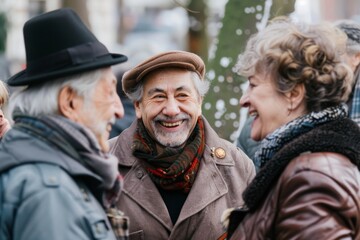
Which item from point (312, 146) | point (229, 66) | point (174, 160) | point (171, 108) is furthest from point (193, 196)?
point (229, 66)

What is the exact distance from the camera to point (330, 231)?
3.50m

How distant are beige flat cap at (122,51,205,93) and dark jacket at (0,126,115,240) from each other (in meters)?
1.58

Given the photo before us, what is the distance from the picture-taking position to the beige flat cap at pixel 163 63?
512cm

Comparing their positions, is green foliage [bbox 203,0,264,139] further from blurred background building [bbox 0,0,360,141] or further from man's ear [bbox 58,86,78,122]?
man's ear [bbox 58,86,78,122]

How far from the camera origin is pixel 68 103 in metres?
3.69

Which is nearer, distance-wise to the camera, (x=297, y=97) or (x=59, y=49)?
(x=59, y=49)

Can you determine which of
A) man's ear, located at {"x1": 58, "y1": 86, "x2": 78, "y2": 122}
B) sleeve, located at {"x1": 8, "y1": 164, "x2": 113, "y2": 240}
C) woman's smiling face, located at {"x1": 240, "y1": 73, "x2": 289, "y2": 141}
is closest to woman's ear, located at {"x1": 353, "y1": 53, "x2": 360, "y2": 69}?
woman's smiling face, located at {"x1": 240, "y1": 73, "x2": 289, "y2": 141}

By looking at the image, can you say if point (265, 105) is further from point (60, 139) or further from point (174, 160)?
point (174, 160)

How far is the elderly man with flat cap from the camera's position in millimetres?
4973

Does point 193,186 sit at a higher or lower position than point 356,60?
lower

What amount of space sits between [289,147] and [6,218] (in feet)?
3.82

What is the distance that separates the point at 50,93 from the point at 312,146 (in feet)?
3.53

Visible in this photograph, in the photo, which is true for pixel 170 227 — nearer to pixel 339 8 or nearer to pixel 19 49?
pixel 339 8

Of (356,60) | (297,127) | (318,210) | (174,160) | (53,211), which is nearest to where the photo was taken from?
(53,211)
